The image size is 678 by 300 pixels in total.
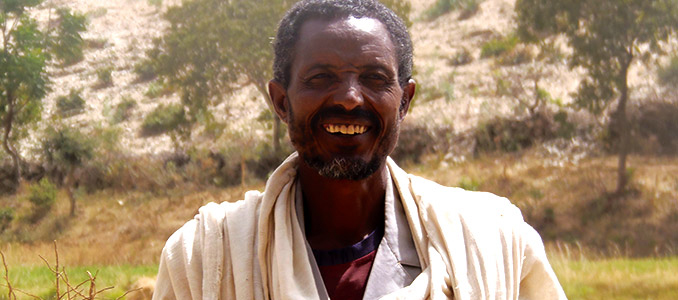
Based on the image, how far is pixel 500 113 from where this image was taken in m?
16.7

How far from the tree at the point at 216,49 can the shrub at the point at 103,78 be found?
10.9 ft

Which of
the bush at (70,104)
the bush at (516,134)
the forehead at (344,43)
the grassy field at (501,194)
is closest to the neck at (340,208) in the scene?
the forehead at (344,43)

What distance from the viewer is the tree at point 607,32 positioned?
43.8 ft

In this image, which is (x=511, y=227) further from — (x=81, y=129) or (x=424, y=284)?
(x=81, y=129)

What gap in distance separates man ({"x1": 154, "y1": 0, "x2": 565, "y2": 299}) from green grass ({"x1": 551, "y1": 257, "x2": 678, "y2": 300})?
5.40 meters

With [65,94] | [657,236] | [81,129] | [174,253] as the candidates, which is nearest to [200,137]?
[81,129]

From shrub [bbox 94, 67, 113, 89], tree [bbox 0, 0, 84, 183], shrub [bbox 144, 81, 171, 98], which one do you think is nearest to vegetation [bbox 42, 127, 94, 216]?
tree [bbox 0, 0, 84, 183]

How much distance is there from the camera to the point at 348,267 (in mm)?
1737

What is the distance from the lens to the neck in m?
1.81

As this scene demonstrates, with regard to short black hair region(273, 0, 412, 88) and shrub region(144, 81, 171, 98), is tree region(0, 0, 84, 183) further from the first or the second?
short black hair region(273, 0, 412, 88)

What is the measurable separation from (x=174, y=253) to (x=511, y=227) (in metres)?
0.77

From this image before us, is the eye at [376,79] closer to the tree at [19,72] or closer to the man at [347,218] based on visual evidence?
the man at [347,218]

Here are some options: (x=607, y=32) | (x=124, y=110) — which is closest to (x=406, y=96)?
(x=607, y=32)

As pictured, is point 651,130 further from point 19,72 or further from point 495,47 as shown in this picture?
point 19,72
